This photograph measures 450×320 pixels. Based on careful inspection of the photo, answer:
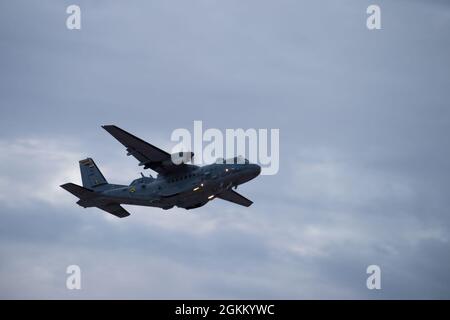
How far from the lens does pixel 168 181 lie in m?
66.6

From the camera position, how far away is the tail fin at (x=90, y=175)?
72375 millimetres

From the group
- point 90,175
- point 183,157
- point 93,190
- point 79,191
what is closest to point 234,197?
point 183,157

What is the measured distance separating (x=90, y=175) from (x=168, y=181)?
35.7 ft

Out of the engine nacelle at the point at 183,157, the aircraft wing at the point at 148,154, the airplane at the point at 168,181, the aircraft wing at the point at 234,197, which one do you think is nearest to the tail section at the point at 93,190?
the airplane at the point at 168,181

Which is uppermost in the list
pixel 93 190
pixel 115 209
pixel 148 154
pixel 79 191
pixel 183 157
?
pixel 148 154

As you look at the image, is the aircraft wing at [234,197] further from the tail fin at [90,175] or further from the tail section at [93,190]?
the tail fin at [90,175]

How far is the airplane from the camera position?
64.6 m

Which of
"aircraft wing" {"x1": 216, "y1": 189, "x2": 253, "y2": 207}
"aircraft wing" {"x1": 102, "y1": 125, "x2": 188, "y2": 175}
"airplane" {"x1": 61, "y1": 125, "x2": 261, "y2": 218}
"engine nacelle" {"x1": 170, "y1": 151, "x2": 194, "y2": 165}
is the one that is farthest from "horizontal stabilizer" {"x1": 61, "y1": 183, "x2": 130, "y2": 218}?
"aircraft wing" {"x1": 216, "y1": 189, "x2": 253, "y2": 207}

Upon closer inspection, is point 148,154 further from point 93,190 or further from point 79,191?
point 79,191

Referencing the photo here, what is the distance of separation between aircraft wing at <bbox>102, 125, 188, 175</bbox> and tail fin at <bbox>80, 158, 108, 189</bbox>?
691 cm

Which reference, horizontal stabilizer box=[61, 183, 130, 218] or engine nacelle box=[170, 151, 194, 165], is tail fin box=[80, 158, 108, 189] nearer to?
horizontal stabilizer box=[61, 183, 130, 218]
